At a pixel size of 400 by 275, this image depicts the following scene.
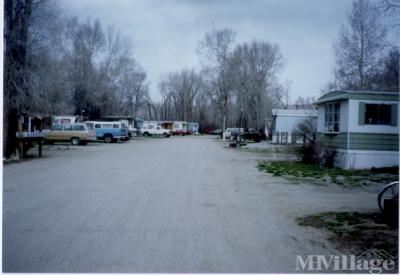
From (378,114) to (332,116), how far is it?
2028 mm

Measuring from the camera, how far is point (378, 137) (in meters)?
14.1

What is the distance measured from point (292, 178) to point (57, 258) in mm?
8437

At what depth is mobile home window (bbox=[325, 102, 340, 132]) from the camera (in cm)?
1551

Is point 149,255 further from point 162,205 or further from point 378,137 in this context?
point 378,137

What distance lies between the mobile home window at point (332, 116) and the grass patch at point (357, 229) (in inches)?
364

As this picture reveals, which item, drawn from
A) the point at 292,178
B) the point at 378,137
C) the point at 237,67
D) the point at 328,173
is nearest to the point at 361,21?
the point at 292,178

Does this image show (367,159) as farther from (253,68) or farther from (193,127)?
(193,127)

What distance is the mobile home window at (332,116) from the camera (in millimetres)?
15509

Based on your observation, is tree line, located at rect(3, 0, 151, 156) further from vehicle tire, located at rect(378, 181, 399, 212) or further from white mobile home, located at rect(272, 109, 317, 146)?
white mobile home, located at rect(272, 109, 317, 146)

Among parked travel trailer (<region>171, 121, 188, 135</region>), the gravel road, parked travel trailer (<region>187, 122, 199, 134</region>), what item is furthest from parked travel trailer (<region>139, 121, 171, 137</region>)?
the gravel road

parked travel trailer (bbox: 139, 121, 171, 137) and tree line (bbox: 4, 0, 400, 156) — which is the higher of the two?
tree line (bbox: 4, 0, 400, 156)

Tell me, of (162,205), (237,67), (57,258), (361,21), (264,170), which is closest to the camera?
(57,258)

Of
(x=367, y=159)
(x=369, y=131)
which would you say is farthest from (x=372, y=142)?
(x=367, y=159)

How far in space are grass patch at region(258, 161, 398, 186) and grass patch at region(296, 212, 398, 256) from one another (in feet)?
13.8
